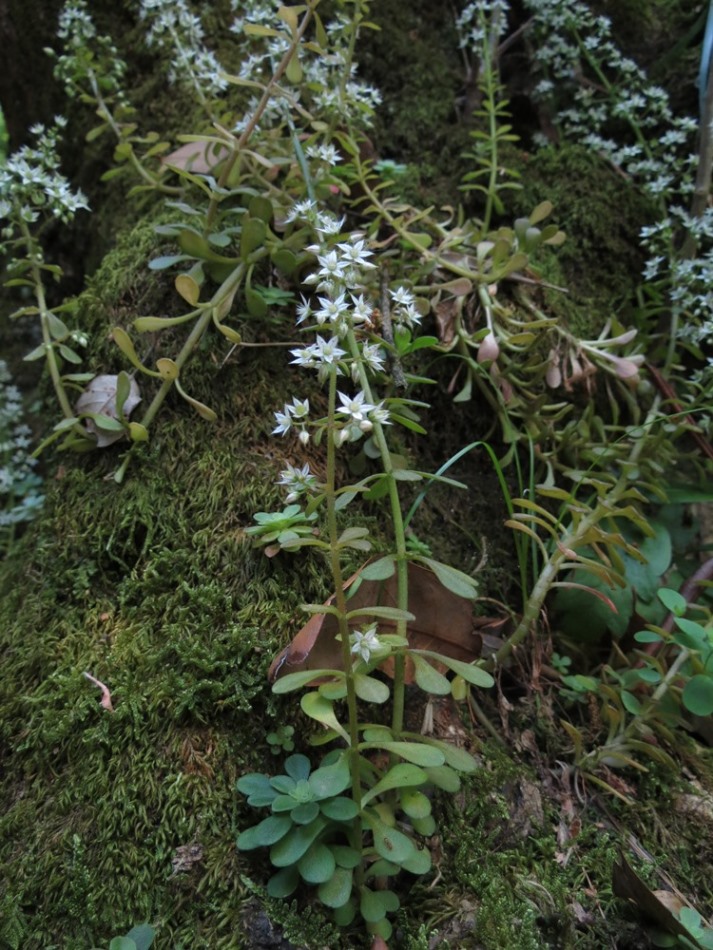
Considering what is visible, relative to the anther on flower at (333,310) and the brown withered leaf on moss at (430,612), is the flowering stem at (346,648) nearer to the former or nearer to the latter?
the anther on flower at (333,310)

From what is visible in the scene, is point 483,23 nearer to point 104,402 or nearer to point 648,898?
point 104,402

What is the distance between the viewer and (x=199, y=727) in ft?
4.53

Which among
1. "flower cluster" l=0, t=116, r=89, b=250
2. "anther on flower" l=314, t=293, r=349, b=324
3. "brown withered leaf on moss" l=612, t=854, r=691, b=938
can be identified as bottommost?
"brown withered leaf on moss" l=612, t=854, r=691, b=938

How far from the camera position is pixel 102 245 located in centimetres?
256

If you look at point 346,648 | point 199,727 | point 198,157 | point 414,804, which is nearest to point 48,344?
point 198,157

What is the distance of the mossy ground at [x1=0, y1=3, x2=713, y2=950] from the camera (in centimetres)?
122

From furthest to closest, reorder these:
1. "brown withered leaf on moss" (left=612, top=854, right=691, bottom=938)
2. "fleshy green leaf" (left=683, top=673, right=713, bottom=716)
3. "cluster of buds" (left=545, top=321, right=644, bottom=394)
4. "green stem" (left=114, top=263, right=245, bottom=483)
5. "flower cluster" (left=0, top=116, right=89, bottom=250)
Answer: "cluster of buds" (left=545, top=321, right=644, bottom=394) < "flower cluster" (left=0, top=116, right=89, bottom=250) < "green stem" (left=114, top=263, right=245, bottom=483) < "fleshy green leaf" (left=683, top=673, right=713, bottom=716) < "brown withered leaf on moss" (left=612, top=854, right=691, bottom=938)

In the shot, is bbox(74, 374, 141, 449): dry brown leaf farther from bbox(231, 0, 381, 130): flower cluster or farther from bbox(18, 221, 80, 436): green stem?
bbox(231, 0, 381, 130): flower cluster

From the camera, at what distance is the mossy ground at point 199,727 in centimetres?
122

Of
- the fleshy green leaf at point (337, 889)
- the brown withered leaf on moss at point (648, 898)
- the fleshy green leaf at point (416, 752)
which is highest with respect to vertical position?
the fleshy green leaf at point (416, 752)

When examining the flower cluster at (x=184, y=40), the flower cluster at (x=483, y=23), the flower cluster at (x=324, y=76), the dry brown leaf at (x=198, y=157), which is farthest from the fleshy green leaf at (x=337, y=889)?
the flower cluster at (x=483, y=23)

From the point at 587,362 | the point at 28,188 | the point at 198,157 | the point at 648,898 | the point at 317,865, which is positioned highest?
the point at 198,157

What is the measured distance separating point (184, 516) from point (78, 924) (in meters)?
0.83

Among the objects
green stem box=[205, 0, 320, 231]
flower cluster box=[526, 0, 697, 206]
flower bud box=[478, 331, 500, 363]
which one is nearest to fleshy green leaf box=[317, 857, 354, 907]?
flower bud box=[478, 331, 500, 363]
